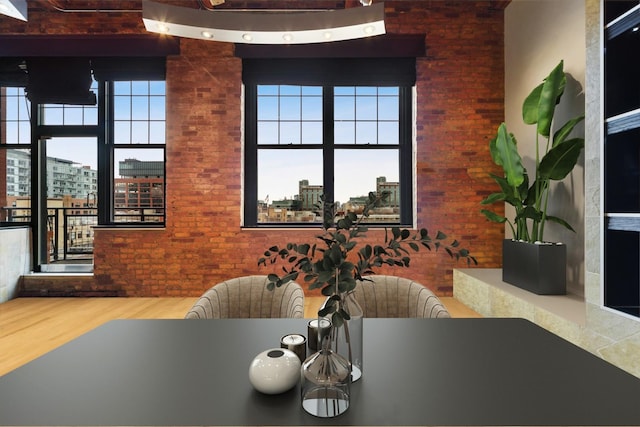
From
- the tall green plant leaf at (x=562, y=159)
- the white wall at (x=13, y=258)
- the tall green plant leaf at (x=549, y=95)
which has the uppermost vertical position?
the tall green plant leaf at (x=549, y=95)

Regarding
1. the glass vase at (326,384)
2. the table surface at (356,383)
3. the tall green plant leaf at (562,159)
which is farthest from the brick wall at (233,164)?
the glass vase at (326,384)

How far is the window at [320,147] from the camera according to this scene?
4.65 m

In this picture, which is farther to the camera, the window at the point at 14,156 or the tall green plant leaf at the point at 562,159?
the window at the point at 14,156

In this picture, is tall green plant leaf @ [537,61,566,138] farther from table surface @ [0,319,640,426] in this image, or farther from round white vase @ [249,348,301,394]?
round white vase @ [249,348,301,394]

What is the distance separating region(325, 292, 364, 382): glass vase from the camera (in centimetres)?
93

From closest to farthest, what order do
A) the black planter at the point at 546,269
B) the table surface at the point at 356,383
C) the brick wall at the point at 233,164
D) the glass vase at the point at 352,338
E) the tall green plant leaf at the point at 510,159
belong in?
1. the table surface at the point at 356,383
2. the glass vase at the point at 352,338
3. the black planter at the point at 546,269
4. the tall green plant leaf at the point at 510,159
5. the brick wall at the point at 233,164

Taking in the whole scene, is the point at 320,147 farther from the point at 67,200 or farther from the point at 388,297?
the point at 67,200

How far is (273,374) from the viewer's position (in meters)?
0.87

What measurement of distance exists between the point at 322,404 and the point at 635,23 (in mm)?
2586

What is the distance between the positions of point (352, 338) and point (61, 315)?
165 inches

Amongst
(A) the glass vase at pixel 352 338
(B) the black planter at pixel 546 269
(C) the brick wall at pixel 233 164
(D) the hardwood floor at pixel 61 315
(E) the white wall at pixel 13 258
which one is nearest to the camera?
(A) the glass vase at pixel 352 338

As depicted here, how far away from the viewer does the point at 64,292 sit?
177 inches

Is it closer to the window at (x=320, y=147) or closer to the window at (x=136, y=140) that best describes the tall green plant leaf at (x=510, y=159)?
the window at (x=320, y=147)

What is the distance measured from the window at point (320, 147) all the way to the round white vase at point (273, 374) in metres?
3.80
